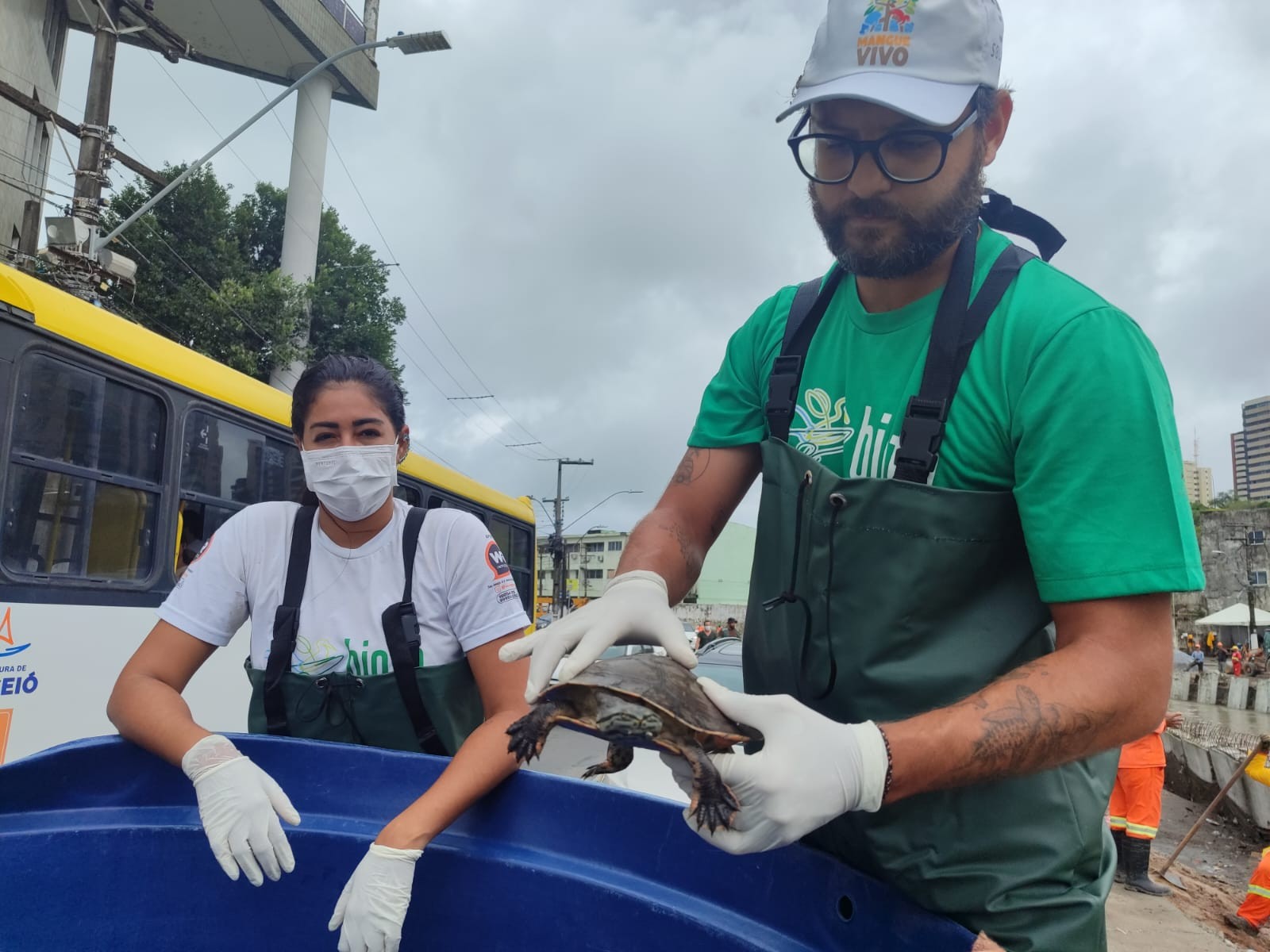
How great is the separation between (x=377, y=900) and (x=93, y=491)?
4034 millimetres

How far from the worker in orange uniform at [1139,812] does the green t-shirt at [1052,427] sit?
657cm

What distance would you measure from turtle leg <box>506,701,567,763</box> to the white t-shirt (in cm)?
85

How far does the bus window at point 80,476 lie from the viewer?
438cm

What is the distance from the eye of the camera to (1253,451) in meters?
114

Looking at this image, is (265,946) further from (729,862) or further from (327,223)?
(327,223)

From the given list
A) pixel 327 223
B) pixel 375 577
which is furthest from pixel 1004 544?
pixel 327 223

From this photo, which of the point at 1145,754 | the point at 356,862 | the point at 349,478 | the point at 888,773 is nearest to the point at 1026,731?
the point at 888,773

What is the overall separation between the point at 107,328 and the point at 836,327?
4734 millimetres

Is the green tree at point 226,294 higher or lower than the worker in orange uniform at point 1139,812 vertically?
higher

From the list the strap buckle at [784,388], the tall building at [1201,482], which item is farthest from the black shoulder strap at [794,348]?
the tall building at [1201,482]

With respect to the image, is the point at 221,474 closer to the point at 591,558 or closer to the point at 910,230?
the point at 910,230

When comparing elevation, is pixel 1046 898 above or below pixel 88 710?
above

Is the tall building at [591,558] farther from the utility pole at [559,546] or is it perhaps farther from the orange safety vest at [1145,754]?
the orange safety vest at [1145,754]

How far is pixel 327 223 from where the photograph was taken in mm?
26125
